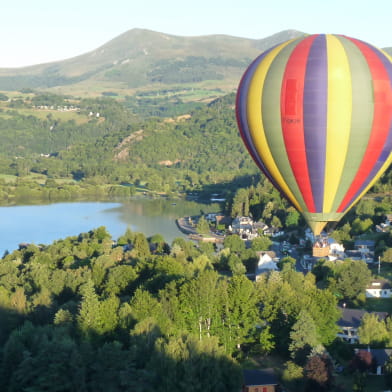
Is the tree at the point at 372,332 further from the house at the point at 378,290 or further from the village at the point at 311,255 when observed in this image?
the house at the point at 378,290

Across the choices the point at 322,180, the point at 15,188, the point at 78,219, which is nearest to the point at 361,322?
the point at 322,180

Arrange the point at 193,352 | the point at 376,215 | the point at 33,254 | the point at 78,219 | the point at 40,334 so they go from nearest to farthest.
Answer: the point at 193,352, the point at 40,334, the point at 33,254, the point at 376,215, the point at 78,219

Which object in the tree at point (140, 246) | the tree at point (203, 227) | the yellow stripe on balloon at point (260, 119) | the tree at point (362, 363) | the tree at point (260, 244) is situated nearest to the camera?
the tree at point (362, 363)

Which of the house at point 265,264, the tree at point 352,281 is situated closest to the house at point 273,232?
the house at point 265,264

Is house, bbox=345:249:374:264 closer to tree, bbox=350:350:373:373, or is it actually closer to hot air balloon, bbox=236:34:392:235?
hot air balloon, bbox=236:34:392:235

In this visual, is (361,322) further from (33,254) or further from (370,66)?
(33,254)
